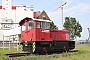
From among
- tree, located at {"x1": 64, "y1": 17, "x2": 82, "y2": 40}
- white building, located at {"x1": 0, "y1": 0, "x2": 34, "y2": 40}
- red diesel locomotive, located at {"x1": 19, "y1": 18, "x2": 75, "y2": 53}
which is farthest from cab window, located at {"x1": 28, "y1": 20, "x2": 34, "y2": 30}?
white building, located at {"x1": 0, "y1": 0, "x2": 34, "y2": 40}

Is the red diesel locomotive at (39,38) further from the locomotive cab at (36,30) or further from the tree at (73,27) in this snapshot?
the tree at (73,27)

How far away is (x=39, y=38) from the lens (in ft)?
47.7

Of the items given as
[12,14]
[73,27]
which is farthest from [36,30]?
[12,14]

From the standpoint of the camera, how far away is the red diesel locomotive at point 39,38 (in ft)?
47.1

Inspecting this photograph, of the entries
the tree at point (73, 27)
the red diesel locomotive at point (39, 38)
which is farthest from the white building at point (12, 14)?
the red diesel locomotive at point (39, 38)

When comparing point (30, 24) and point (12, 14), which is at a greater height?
point (12, 14)

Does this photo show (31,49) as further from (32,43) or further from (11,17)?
(11,17)

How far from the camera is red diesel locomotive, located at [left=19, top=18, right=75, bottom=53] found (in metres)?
14.3

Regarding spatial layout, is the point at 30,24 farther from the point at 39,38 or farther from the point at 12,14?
the point at 12,14

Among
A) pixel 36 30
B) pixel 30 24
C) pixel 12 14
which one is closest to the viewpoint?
pixel 36 30

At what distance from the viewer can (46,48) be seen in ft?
48.8

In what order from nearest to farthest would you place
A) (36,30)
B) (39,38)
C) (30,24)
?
1. (36,30)
2. (39,38)
3. (30,24)

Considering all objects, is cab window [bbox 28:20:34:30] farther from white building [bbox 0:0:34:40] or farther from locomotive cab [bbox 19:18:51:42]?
white building [bbox 0:0:34:40]

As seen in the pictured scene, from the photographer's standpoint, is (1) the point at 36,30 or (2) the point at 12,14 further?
(2) the point at 12,14
